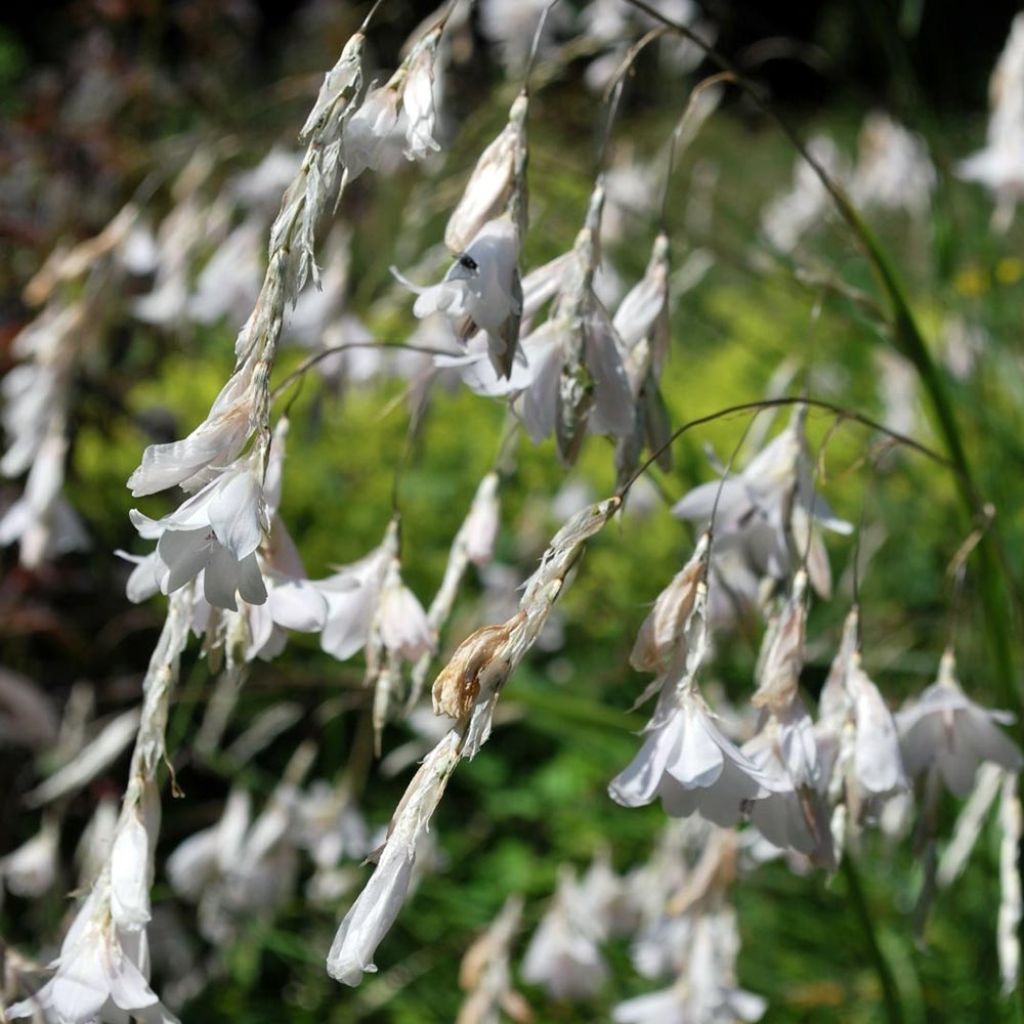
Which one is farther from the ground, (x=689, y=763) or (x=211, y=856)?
(x=689, y=763)

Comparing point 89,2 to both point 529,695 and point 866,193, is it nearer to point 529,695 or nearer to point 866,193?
point 866,193

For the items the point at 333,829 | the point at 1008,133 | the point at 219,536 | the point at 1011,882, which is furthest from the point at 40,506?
the point at 1008,133

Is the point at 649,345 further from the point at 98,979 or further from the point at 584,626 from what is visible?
the point at 584,626

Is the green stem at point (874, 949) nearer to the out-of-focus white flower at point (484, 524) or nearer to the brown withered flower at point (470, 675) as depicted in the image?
the out-of-focus white flower at point (484, 524)

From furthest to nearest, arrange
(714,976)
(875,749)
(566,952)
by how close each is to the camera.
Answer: (566,952)
(714,976)
(875,749)

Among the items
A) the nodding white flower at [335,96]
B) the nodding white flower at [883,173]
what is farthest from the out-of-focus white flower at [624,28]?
the nodding white flower at [335,96]

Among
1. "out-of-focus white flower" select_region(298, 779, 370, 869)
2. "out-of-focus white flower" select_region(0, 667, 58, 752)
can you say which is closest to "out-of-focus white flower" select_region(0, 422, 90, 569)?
"out-of-focus white flower" select_region(0, 667, 58, 752)
